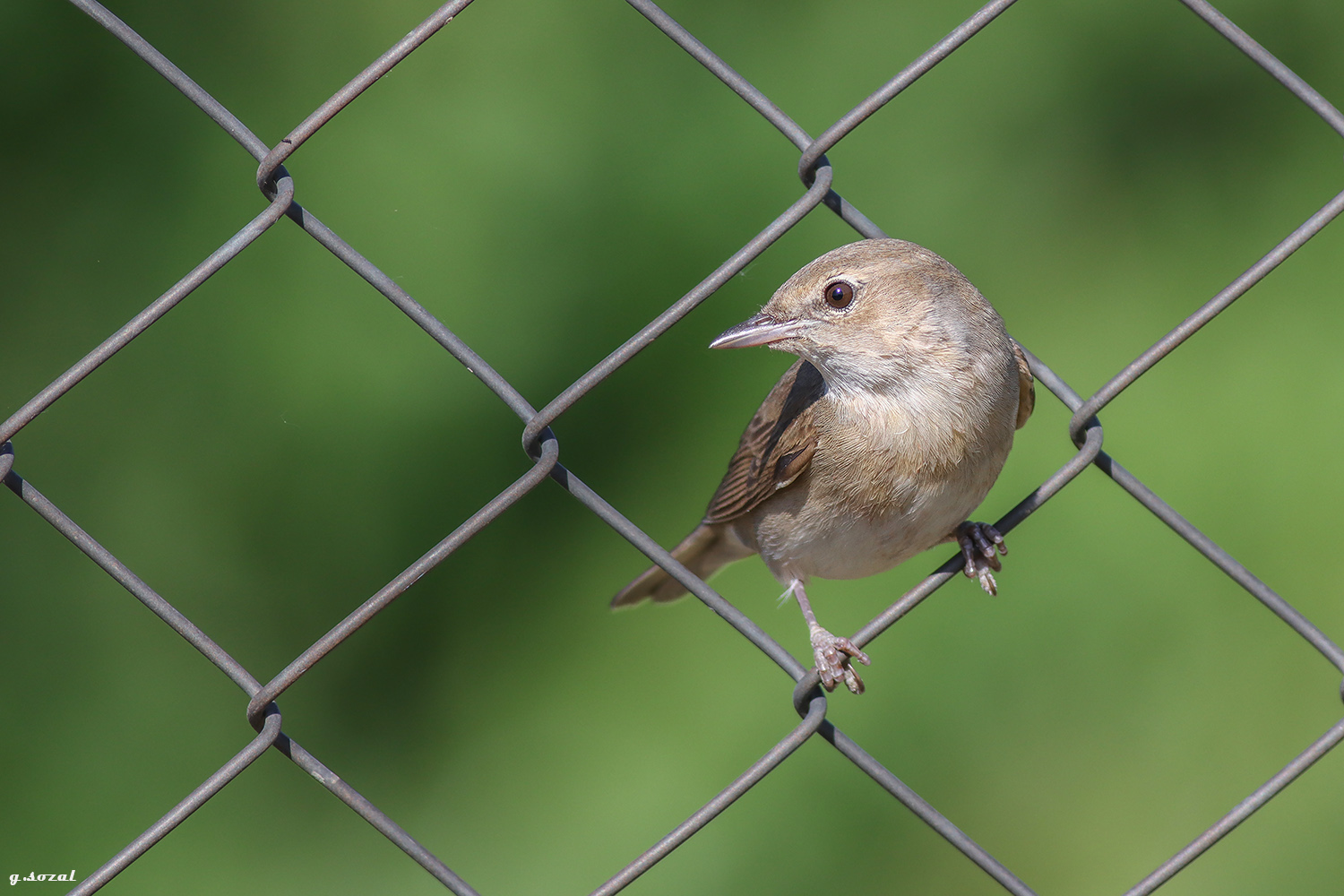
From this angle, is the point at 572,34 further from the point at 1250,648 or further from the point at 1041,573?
the point at 1250,648

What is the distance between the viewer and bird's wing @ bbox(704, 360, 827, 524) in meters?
2.50

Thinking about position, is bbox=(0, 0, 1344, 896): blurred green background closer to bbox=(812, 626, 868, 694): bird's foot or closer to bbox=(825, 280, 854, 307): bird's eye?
bbox=(812, 626, 868, 694): bird's foot

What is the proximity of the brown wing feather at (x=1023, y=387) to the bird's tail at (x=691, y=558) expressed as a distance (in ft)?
2.36

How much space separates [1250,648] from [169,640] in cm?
297

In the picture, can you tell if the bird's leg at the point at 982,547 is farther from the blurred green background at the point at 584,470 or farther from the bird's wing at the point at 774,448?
the blurred green background at the point at 584,470

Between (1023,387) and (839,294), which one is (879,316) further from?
(1023,387)

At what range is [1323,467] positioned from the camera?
3451 mm

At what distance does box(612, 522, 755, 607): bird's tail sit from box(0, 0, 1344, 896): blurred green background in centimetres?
38

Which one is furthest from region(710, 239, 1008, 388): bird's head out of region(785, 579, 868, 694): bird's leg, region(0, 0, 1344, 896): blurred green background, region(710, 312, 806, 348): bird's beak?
region(0, 0, 1344, 896): blurred green background

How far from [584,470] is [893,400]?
56.5 inches

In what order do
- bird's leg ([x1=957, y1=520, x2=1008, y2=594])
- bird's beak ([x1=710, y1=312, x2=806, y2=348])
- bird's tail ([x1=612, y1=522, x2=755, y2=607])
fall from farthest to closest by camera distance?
bird's tail ([x1=612, y1=522, x2=755, y2=607]), bird's leg ([x1=957, y1=520, x2=1008, y2=594]), bird's beak ([x1=710, y1=312, x2=806, y2=348])

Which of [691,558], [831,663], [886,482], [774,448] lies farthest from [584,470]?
[886,482]

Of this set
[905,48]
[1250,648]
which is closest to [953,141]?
[905,48]

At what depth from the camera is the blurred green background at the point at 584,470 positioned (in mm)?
3389
